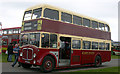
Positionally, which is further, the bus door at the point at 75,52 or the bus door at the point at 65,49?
the bus door at the point at 65,49

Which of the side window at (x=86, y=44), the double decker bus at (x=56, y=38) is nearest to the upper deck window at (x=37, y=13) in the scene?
the double decker bus at (x=56, y=38)

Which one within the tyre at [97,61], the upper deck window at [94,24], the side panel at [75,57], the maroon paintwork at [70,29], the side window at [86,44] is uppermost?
the upper deck window at [94,24]

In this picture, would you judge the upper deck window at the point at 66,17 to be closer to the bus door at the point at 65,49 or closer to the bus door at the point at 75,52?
the bus door at the point at 75,52

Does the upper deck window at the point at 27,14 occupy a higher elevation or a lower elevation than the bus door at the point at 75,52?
higher

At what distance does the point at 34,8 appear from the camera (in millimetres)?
12211

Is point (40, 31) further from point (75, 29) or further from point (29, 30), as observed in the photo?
point (75, 29)

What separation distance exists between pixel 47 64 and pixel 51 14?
11.2 ft

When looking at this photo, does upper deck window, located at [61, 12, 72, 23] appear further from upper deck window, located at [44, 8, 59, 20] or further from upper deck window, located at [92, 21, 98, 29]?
upper deck window, located at [92, 21, 98, 29]

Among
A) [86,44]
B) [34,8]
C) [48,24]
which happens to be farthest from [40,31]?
[86,44]

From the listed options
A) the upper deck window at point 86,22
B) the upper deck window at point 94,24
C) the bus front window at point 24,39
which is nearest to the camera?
the bus front window at point 24,39

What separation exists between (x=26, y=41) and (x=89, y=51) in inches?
246

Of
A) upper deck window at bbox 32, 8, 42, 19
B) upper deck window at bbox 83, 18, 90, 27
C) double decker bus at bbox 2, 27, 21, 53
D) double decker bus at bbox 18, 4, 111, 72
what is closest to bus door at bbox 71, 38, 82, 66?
double decker bus at bbox 18, 4, 111, 72

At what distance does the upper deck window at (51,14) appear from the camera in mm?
11459

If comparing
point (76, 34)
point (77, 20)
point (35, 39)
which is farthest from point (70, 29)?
point (35, 39)
